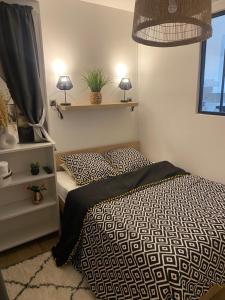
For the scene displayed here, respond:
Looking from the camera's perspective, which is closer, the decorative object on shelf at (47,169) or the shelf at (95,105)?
the decorative object on shelf at (47,169)

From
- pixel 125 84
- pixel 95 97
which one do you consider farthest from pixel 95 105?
pixel 125 84

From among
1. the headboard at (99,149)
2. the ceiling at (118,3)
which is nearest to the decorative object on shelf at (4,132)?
the headboard at (99,149)

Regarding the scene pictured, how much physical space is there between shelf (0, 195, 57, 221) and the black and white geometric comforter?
60 cm

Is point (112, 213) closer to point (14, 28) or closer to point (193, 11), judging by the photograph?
point (193, 11)

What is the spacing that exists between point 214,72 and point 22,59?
6.51 feet

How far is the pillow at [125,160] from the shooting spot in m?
2.72

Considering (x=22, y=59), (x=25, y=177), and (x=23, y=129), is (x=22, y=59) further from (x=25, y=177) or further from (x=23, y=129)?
(x=25, y=177)

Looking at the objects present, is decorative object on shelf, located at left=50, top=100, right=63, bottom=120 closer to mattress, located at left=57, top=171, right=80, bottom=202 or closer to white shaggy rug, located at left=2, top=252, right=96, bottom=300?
mattress, located at left=57, top=171, right=80, bottom=202

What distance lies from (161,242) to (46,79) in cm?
207

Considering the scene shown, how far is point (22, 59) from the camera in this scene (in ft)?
7.09

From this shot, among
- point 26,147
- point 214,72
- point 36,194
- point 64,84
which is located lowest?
point 36,194

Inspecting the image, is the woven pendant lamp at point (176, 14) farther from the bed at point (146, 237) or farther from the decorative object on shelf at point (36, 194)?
the decorative object on shelf at point (36, 194)

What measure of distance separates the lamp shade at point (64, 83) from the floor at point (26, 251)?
1.64 metres

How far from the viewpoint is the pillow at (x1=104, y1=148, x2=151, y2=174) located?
2.72 metres
